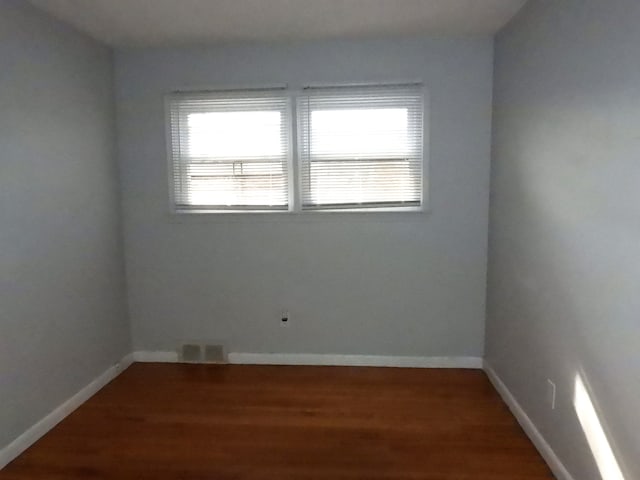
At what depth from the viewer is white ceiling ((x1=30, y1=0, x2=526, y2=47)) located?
2814 mm

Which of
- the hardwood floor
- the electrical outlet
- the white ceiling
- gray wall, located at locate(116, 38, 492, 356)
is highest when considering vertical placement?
the white ceiling

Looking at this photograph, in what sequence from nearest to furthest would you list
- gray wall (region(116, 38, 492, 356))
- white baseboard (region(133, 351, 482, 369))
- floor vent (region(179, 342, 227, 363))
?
gray wall (region(116, 38, 492, 356)), white baseboard (region(133, 351, 482, 369)), floor vent (region(179, 342, 227, 363))

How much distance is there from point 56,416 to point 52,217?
1194 millimetres

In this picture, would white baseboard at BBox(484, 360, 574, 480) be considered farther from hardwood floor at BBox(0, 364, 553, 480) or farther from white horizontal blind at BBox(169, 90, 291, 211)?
white horizontal blind at BBox(169, 90, 291, 211)

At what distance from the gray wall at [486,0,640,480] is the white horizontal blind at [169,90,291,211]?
1.55m

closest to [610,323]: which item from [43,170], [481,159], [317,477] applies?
[317,477]

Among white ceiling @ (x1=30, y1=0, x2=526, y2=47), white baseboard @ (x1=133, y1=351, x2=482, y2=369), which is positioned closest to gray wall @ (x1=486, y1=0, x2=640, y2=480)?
white ceiling @ (x1=30, y1=0, x2=526, y2=47)

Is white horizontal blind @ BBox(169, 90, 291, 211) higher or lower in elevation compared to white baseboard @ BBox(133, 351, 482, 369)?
higher

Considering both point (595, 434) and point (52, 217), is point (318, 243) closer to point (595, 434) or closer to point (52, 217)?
point (52, 217)

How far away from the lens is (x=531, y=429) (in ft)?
9.01

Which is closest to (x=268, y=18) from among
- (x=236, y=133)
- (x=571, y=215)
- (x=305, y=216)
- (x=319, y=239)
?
(x=236, y=133)

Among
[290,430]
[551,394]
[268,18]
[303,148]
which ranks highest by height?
[268,18]

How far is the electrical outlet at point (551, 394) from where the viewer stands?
247 cm

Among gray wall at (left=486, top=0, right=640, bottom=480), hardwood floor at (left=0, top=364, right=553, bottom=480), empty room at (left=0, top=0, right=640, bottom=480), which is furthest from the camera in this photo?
hardwood floor at (left=0, top=364, right=553, bottom=480)
